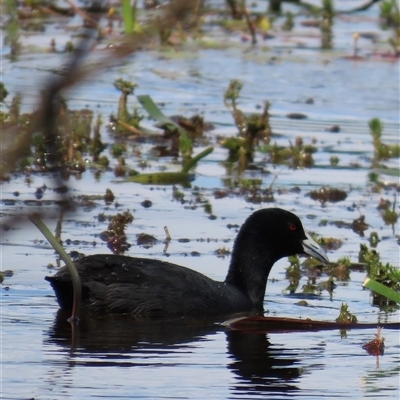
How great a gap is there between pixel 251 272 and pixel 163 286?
2.42 ft

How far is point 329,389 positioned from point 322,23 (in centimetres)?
1402

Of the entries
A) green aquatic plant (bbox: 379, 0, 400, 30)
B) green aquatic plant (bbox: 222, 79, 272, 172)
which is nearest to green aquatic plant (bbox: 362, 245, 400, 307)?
green aquatic plant (bbox: 222, 79, 272, 172)

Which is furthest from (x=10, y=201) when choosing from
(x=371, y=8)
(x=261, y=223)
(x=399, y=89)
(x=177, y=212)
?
(x=371, y=8)

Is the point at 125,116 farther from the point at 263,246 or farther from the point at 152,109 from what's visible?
the point at 263,246

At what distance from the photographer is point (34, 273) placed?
276 inches

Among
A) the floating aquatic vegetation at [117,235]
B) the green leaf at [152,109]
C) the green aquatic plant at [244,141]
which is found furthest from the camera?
the green aquatic plant at [244,141]

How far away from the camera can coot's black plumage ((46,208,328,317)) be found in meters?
6.40

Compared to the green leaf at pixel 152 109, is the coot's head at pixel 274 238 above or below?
below

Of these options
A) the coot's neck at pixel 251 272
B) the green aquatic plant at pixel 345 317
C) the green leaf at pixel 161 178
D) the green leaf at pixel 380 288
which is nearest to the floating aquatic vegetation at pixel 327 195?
the green leaf at pixel 161 178

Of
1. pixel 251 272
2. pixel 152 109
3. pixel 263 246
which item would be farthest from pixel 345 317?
pixel 152 109

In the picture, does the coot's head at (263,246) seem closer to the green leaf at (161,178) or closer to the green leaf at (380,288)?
the green leaf at (380,288)

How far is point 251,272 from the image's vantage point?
23.2 ft

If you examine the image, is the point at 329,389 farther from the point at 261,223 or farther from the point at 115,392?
the point at 261,223

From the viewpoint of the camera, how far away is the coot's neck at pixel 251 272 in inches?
276
